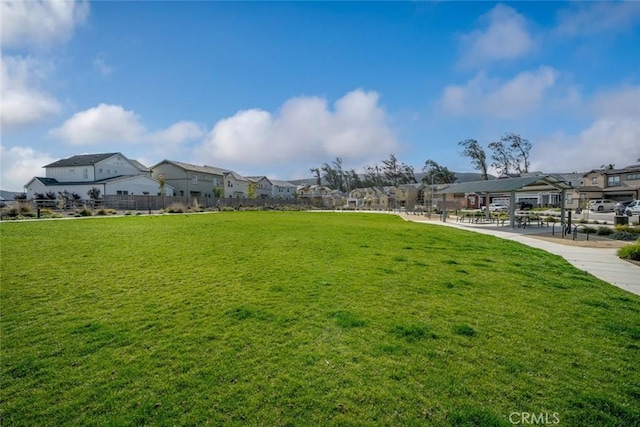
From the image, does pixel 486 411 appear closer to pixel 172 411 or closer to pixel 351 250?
pixel 172 411

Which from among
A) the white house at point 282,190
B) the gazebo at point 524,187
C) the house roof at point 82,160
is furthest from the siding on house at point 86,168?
the gazebo at point 524,187

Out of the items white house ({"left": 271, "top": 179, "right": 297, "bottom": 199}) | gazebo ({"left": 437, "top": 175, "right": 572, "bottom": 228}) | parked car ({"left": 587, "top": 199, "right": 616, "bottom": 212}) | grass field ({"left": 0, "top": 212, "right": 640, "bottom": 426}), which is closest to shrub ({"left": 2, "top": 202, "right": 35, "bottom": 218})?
grass field ({"left": 0, "top": 212, "right": 640, "bottom": 426})

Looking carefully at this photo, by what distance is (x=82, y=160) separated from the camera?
45094mm

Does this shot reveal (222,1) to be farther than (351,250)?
Yes

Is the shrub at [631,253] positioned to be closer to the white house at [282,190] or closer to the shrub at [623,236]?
the shrub at [623,236]

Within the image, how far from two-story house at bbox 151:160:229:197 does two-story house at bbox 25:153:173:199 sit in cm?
633

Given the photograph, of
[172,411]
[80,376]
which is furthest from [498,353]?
[80,376]

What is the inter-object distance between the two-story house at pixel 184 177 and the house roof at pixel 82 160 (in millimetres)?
8478

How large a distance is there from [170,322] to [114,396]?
1.54m

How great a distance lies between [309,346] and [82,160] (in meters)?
54.5

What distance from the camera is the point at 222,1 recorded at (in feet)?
37.5

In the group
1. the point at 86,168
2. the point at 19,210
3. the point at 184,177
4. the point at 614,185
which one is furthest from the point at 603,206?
the point at 86,168

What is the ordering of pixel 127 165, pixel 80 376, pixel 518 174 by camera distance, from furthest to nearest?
pixel 518 174 → pixel 127 165 → pixel 80 376

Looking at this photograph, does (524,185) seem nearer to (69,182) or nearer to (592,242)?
(592,242)
